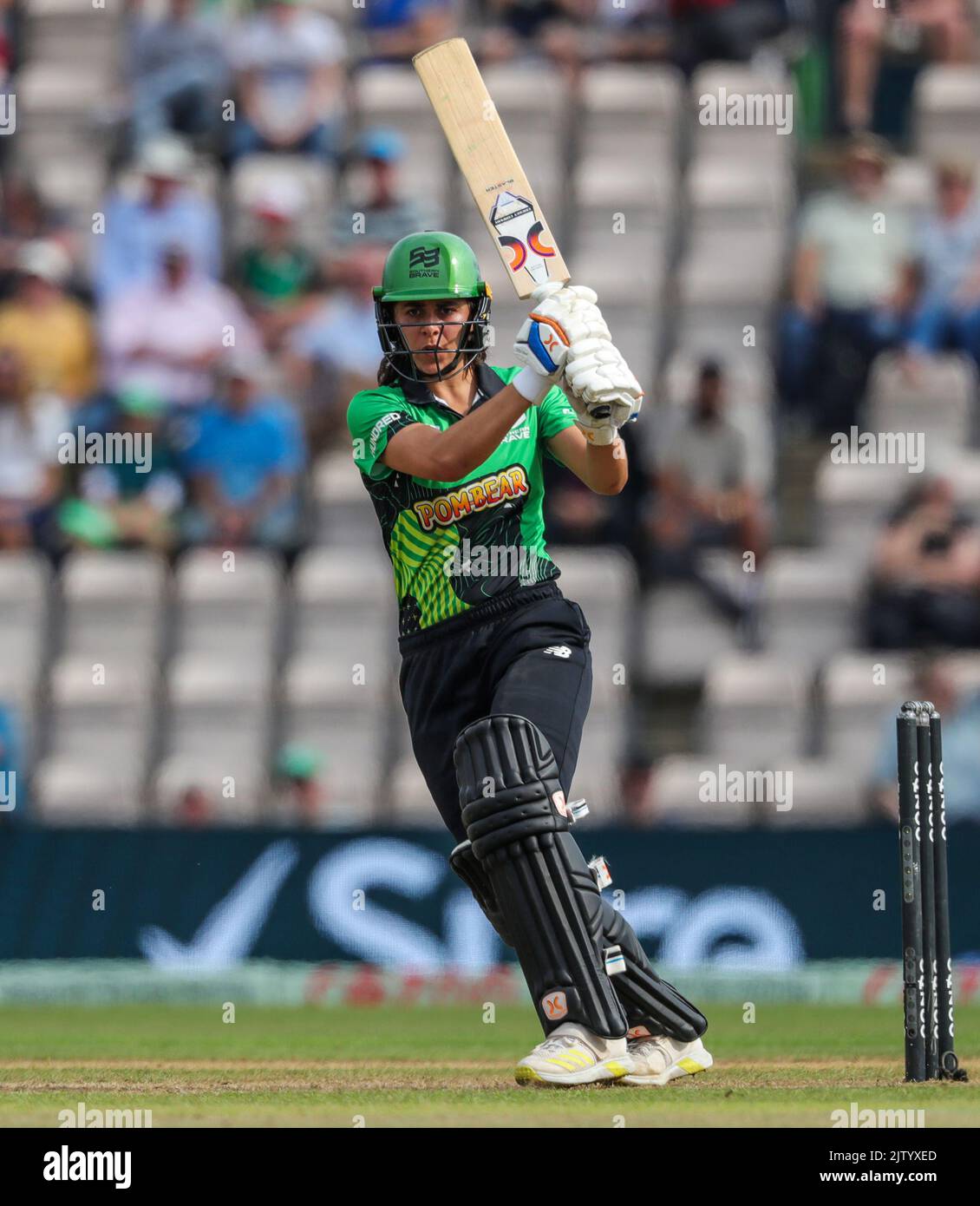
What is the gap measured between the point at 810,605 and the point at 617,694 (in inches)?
41.0

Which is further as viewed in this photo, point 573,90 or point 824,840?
point 573,90

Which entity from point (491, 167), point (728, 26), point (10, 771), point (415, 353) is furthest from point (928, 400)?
point (415, 353)

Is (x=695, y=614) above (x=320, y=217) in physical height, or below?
below

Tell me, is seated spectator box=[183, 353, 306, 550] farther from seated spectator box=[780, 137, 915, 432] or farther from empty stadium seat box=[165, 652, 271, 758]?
seated spectator box=[780, 137, 915, 432]

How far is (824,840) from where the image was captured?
9664 mm

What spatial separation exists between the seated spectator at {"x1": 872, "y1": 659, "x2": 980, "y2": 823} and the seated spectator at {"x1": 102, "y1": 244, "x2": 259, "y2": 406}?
4133 millimetres

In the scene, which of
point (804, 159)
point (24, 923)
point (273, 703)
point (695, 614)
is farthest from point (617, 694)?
point (804, 159)

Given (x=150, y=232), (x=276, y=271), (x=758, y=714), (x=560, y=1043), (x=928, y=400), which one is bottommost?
(x=560, y=1043)

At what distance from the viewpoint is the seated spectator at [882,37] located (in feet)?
44.7

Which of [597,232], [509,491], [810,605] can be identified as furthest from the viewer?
[597,232]

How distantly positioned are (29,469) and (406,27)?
3.91 meters

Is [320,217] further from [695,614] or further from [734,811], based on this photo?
[734,811]

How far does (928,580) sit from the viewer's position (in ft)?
36.2

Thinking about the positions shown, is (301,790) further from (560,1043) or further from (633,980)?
(560,1043)
